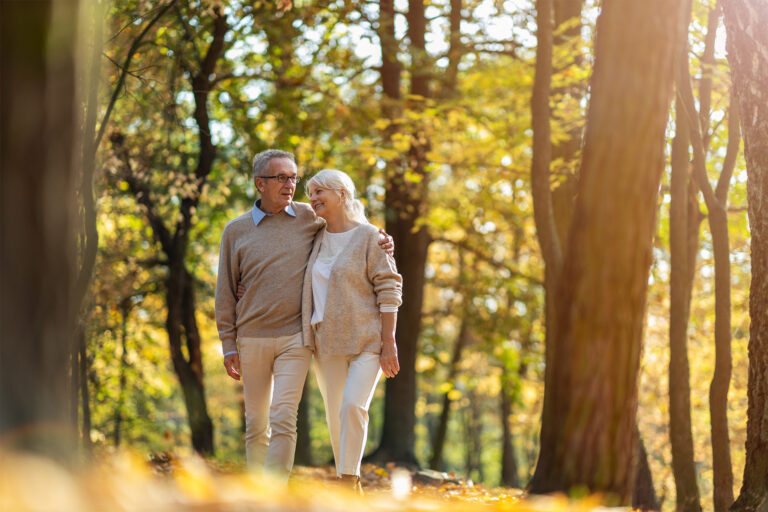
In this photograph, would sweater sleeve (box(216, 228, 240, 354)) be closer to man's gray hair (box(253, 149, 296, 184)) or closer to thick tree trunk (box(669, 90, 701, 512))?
man's gray hair (box(253, 149, 296, 184))

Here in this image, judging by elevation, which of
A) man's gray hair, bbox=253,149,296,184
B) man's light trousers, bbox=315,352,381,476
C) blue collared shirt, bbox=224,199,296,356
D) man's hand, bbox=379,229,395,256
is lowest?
man's light trousers, bbox=315,352,381,476

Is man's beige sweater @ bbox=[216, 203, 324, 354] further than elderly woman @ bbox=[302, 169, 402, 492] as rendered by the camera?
Yes

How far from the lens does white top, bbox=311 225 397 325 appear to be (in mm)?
5672

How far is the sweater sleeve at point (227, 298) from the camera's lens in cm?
594

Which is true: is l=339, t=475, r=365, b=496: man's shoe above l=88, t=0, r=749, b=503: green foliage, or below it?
below

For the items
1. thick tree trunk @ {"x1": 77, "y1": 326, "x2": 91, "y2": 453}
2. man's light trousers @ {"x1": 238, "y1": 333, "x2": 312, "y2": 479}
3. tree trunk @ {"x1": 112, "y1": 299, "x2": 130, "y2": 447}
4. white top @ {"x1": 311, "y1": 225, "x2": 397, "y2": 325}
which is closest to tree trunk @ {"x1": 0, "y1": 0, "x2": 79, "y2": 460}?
man's light trousers @ {"x1": 238, "y1": 333, "x2": 312, "y2": 479}

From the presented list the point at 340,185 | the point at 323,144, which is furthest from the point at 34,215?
the point at 323,144

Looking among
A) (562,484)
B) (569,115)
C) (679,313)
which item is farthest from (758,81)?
(569,115)

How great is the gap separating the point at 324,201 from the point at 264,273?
65 centimetres

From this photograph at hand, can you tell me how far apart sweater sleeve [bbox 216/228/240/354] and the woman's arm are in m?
1.08

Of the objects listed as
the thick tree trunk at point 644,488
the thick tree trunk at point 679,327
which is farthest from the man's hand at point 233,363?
the thick tree trunk at point 644,488

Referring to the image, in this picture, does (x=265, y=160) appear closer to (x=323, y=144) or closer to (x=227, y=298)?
(x=227, y=298)

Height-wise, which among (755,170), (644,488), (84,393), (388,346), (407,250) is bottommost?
(644,488)

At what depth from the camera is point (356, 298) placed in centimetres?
568
